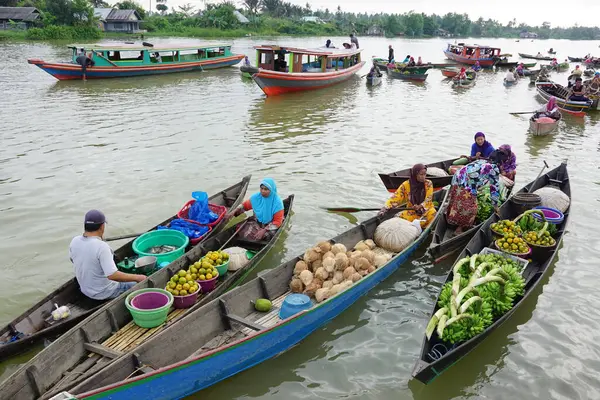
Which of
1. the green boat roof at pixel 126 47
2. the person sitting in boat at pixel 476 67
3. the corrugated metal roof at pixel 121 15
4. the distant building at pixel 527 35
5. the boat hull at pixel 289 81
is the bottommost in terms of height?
the boat hull at pixel 289 81

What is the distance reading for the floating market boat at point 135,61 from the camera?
23.1 m

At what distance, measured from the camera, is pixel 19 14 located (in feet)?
154

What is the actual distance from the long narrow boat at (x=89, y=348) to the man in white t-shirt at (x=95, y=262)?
1.02 ft

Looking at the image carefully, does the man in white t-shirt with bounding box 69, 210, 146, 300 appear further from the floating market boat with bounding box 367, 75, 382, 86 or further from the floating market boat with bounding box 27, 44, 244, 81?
the floating market boat with bounding box 367, 75, 382, 86

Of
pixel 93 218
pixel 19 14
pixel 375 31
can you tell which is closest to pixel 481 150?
pixel 93 218

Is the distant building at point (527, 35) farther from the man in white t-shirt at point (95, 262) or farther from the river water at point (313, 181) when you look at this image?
the man in white t-shirt at point (95, 262)

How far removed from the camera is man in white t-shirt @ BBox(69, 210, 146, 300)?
4980 millimetres

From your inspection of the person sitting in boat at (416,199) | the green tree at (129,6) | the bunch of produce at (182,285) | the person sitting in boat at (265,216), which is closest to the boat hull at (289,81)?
the person sitting in boat at (416,199)

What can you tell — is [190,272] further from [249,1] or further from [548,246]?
[249,1]

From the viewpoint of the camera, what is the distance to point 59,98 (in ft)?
62.7

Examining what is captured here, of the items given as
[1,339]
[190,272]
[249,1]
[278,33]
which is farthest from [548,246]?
[249,1]

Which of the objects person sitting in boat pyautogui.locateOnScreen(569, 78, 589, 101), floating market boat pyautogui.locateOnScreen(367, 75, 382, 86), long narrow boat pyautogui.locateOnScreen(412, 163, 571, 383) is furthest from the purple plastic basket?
floating market boat pyautogui.locateOnScreen(367, 75, 382, 86)

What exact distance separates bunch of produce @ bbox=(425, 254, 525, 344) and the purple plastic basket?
10.0 feet

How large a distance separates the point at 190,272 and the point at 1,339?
216cm
